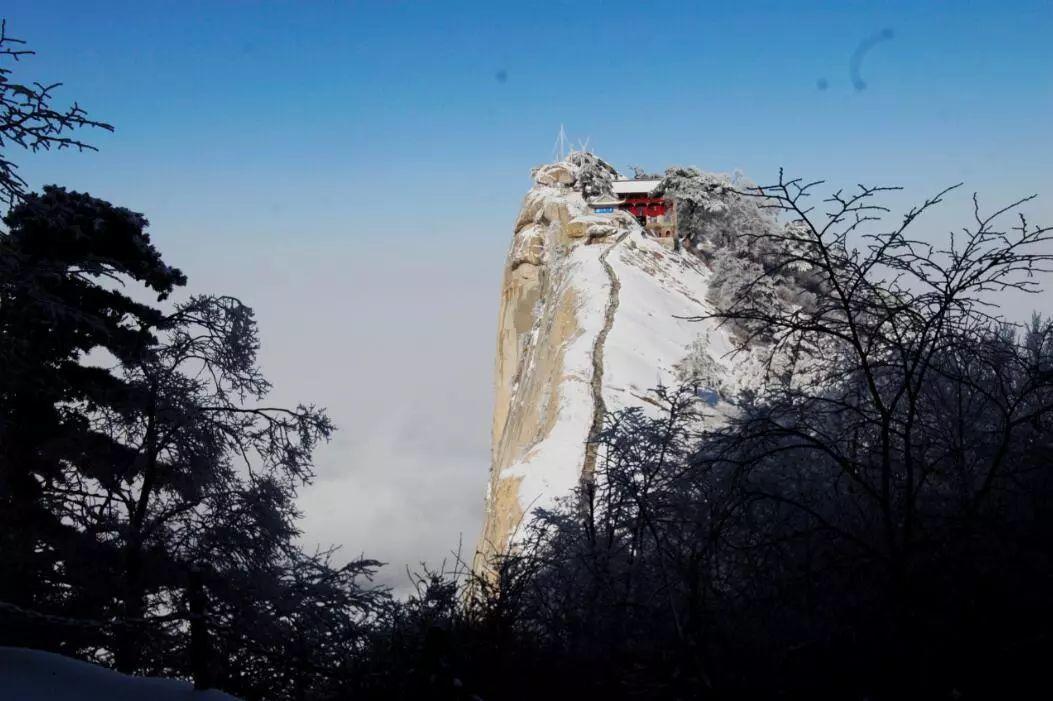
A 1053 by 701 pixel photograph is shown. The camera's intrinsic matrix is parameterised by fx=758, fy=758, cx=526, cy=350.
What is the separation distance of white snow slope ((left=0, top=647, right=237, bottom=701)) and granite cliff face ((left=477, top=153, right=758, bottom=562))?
4.20 meters

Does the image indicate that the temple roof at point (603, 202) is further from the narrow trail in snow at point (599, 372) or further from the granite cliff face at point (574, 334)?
the narrow trail in snow at point (599, 372)

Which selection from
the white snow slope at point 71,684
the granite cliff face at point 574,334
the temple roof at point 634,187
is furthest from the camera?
the temple roof at point 634,187

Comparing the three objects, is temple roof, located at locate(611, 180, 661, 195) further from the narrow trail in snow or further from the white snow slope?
the white snow slope

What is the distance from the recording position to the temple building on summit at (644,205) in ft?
122

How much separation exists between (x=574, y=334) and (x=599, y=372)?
12.4 feet

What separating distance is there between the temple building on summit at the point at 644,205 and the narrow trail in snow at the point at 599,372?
32.8ft

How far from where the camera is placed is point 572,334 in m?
22.0

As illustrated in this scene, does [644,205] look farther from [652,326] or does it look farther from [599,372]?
[599,372]

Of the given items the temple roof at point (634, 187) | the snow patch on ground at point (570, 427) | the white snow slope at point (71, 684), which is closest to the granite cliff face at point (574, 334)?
the snow patch on ground at point (570, 427)

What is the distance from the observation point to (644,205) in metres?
43.5

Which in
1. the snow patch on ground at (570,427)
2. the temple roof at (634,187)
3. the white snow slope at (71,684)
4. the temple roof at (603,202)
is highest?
the temple roof at (634,187)

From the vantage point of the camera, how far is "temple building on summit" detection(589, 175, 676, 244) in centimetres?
3719

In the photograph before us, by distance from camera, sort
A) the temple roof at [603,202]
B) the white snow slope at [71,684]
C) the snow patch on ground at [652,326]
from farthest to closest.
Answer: the temple roof at [603,202]
the snow patch on ground at [652,326]
the white snow slope at [71,684]

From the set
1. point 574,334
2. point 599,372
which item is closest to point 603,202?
point 574,334
